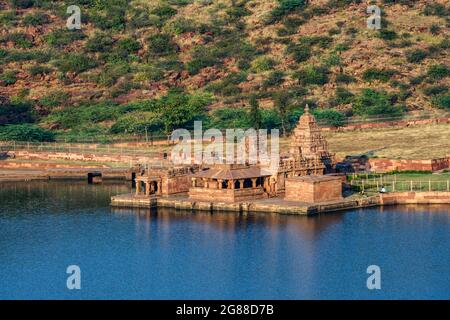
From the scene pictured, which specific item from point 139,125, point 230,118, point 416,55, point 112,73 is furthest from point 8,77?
point 416,55

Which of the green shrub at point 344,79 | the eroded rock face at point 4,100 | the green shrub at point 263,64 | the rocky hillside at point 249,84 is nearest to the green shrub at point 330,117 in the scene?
the rocky hillside at point 249,84

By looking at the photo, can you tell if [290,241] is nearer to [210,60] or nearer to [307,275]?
[307,275]

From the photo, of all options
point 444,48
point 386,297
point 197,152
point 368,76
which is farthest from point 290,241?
point 444,48

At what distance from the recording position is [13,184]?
144875 millimetres

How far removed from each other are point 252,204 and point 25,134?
47.9 metres

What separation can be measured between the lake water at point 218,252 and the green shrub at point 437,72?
215 feet

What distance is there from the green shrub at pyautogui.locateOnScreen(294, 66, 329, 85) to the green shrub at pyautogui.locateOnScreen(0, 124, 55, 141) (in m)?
36.7

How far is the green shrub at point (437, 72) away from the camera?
615ft

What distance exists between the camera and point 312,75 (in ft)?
617

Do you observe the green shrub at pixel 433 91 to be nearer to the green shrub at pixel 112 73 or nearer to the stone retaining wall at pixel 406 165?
the green shrub at pixel 112 73

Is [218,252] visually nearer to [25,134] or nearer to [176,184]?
[176,184]

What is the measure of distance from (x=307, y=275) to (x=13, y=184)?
171 feet

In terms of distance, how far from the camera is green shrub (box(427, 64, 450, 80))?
615 ft

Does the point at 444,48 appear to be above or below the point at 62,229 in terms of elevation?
above
